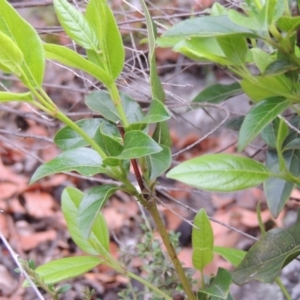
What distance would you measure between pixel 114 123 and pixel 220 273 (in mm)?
284

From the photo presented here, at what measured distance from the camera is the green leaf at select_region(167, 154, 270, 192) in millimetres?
637

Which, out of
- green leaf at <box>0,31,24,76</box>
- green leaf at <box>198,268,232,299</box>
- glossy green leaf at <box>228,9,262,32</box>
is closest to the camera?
green leaf at <box>0,31,24,76</box>

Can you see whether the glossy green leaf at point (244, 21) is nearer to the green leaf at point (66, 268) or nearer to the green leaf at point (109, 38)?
the green leaf at point (109, 38)

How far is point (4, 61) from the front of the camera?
0.57m

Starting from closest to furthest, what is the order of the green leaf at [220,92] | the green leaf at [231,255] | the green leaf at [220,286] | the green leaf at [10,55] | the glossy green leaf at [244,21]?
the green leaf at [10,55] → the glossy green leaf at [244,21] → the green leaf at [220,286] → the green leaf at [231,255] → the green leaf at [220,92]

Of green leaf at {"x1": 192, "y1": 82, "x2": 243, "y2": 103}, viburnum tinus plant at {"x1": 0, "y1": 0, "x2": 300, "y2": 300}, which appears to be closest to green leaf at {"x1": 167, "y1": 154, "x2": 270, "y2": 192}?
viburnum tinus plant at {"x1": 0, "y1": 0, "x2": 300, "y2": 300}

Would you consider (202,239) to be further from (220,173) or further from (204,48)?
(204,48)

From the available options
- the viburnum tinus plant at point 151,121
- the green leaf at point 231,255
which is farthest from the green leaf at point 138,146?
the green leaf at point 231,255

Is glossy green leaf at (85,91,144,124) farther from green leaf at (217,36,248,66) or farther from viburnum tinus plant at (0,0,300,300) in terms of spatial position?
green leaf at (217,36,248,66)

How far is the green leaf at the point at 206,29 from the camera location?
695 mm

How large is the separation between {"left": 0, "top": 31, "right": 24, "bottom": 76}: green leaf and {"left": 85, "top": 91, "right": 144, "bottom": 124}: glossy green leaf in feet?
0.60

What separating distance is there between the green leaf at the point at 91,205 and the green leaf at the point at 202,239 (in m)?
0.18

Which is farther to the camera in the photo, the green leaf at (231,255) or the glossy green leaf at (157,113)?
the green leaf at (231,255)

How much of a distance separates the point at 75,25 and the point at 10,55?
5.3 inches
